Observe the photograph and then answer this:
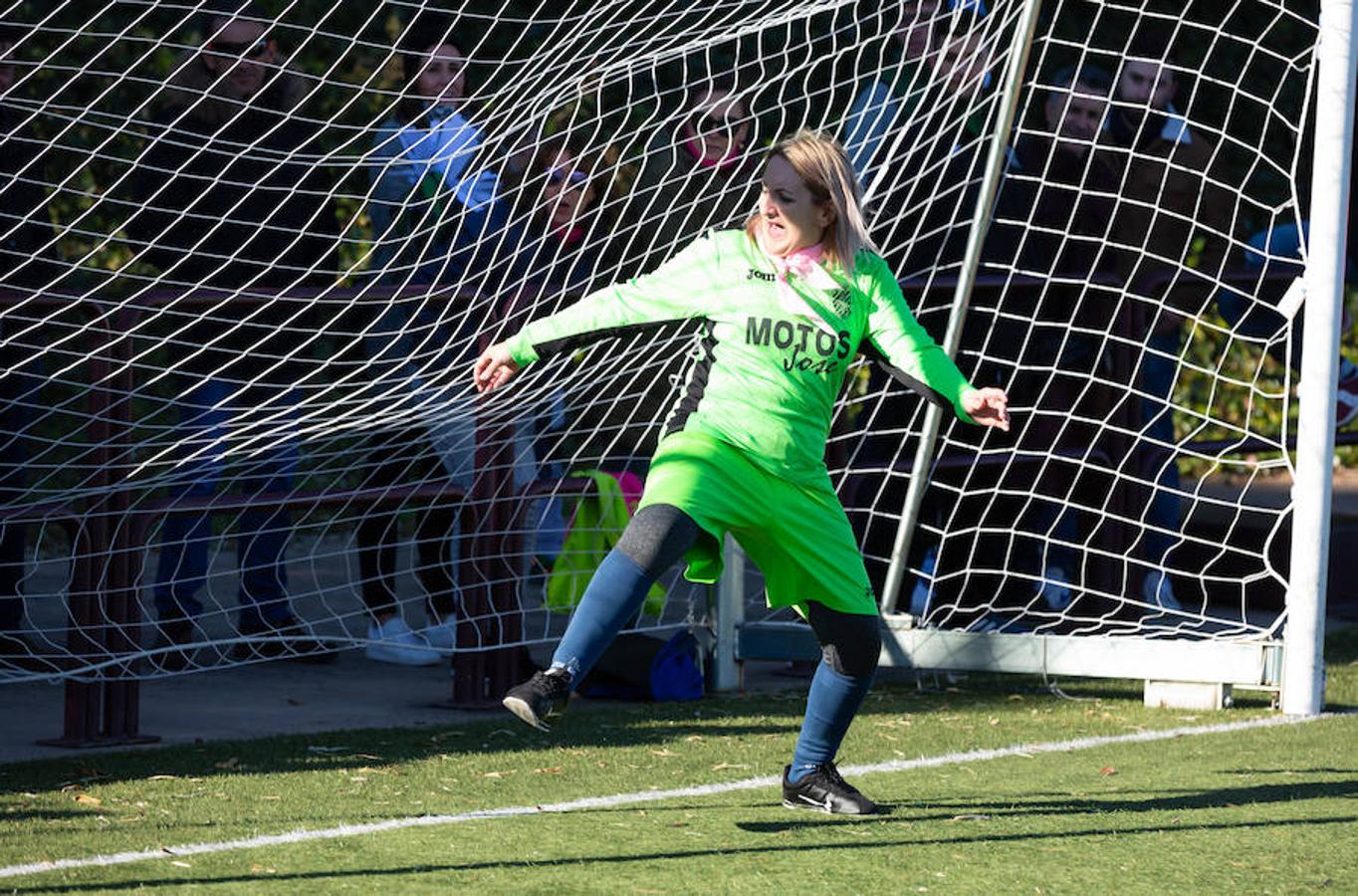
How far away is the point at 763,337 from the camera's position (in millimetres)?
5113

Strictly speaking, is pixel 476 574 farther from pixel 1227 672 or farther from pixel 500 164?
pixel 1227 672

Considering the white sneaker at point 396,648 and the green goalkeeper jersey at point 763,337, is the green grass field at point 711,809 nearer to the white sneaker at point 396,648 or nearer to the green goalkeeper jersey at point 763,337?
the green goalkeeper jersey at point 763,337

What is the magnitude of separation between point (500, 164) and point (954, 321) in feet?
5.57

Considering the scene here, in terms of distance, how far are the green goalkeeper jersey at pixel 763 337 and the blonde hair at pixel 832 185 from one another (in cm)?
5

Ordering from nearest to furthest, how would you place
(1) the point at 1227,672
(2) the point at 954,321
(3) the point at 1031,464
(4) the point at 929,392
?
(4) the point at 929,392 → (1) the point at 1227,672 → (2) the point at 954,321 → (3) the point at 1031,464

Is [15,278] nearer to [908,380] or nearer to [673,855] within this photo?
[908,380]

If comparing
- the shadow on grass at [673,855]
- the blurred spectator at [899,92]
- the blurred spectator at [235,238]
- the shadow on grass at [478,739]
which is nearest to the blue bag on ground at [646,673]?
the shadow on grass at [478,739]

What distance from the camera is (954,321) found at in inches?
300

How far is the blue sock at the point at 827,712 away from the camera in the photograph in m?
5.27

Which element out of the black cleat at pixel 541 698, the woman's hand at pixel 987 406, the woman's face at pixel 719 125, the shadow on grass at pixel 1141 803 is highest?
the woman's face at pixel 719 125

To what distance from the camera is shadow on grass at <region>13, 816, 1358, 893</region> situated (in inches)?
171

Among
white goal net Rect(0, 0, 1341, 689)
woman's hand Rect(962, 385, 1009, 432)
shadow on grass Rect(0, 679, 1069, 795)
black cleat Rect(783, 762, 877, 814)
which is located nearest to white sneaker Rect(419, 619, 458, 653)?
white goal net Rect(0, 0, 1341, 689)

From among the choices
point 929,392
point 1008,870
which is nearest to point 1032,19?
point 929,392

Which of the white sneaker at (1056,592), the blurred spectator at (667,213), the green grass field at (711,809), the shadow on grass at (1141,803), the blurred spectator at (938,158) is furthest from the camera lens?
the white sneaker at (1056,592)
